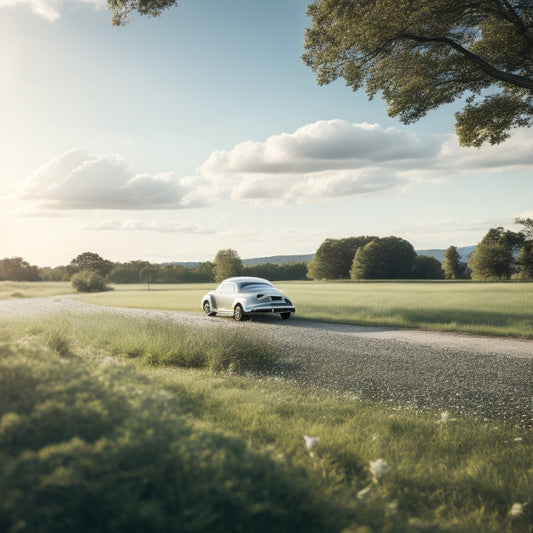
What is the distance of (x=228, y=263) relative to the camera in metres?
65.4

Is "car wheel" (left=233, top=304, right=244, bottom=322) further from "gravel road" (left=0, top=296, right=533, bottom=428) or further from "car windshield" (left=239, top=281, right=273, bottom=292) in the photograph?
"gravel road" (left=0, top=296, right=533, bottom=428)

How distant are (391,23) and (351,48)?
1.72 metres

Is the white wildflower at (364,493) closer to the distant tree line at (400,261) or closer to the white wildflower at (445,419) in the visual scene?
the white wildflower at (445,419)

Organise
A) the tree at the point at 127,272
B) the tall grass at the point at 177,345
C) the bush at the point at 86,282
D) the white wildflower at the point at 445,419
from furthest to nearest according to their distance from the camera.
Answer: the tree at the point at 127,272, the bush at the point at 86,282, the tall grass at the point at 177,345, the white wildflower at the point at 445,419

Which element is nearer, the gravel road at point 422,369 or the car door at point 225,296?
the gravel road at point 422,369

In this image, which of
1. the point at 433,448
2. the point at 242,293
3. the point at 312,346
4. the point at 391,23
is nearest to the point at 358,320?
the point at 242,293

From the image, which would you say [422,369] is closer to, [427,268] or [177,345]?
[177,345]

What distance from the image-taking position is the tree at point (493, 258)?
71312mm

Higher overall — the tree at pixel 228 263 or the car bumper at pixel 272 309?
the tree at pixel 228 263

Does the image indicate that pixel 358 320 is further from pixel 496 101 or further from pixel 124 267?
pixel 124 267

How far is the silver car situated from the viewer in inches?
774

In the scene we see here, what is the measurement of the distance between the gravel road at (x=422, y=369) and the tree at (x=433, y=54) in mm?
8052

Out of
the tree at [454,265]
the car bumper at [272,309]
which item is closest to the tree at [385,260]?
the tree at [454,265]

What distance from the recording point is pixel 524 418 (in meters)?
6.63
